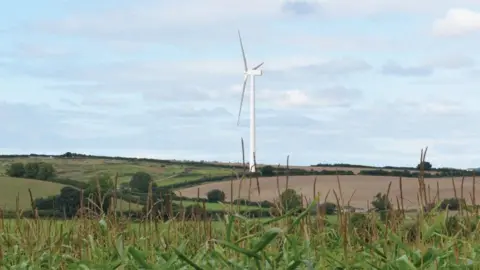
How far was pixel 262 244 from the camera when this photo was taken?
546 centimetres

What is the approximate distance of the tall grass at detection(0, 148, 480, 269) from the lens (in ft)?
20.0

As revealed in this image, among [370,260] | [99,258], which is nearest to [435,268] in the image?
[370,260]

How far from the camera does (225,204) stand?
25.5 ft

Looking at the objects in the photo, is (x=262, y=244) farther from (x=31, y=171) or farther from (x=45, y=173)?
(x=31, y=171)

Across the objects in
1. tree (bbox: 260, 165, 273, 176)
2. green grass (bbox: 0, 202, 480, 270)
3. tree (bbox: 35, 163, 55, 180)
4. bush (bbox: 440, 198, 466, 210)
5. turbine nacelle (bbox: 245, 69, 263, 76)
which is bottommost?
green grass (bbox: 0, 202, 480, 270)

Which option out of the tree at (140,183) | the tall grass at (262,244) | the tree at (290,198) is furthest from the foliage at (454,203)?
the tree at (140,183)

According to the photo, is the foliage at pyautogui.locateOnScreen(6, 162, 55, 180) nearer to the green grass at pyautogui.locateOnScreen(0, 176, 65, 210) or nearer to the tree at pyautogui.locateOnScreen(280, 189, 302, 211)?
the green grass at pyautogui.locateOnScreen(0, 176, 65, 210)

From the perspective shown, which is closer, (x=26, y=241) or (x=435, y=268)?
(x=435, y=268)

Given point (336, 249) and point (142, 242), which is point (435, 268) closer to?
point (336, 249)

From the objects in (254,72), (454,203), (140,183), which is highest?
(254,72)

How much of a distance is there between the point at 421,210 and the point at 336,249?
1.37m

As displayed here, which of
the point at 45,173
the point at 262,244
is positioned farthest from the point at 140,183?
the point at 45,173

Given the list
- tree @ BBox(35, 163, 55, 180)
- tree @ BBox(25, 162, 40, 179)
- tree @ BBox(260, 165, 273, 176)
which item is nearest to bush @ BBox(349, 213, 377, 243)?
tree @ BBox(260, 165, 273, 176)

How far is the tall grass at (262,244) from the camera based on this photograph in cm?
610
